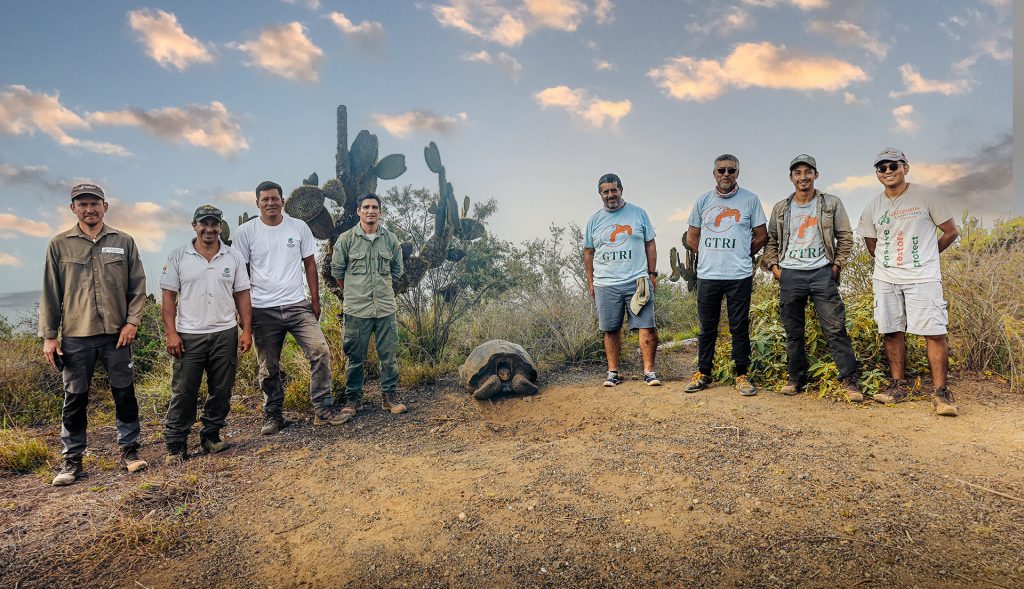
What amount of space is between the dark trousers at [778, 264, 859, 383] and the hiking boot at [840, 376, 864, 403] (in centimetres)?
6

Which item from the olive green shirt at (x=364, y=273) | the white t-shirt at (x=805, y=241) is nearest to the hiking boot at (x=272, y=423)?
the olive green shirt at (x=364, y=273)

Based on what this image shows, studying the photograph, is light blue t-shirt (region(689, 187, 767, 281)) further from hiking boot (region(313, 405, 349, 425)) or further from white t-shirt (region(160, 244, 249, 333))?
white t-shirt (region(160, 244, 249, 333))

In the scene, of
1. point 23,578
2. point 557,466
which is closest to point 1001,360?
point 557,466

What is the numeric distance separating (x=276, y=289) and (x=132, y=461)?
1.72 m

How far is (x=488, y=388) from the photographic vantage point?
6086 millimetres

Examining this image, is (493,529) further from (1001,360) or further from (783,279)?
(1001,360)

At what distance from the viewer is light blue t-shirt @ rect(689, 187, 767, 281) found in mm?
5305

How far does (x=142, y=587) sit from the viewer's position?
9.19ft

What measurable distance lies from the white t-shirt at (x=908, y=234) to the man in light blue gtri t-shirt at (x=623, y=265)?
6.45 ft

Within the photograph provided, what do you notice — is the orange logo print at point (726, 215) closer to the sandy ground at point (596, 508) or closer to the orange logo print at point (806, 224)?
the orange logo print at point (806, 224)

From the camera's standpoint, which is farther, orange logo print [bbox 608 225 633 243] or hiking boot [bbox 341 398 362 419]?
orange logo print [bbox 608 225 633 243]

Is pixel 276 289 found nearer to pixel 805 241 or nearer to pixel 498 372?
pixel 498 372

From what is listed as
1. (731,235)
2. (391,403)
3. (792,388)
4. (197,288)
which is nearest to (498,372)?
(391,403)

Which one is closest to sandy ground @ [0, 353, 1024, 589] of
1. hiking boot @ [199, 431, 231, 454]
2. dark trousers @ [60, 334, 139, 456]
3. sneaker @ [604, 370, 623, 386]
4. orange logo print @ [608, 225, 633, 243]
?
hiking boot @ [199, 431, 231, 454]
